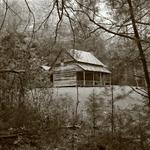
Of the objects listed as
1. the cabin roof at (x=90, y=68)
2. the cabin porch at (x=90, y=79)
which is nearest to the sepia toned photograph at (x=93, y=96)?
the cabin roof at (x=90, y=68)

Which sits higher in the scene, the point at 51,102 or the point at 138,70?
the point at 138,70

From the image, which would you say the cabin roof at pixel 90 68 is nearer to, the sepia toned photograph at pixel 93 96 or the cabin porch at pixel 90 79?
the cabin porch at pixel 90 79

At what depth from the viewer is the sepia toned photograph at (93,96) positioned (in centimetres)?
593

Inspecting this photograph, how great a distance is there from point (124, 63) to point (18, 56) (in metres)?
3.67

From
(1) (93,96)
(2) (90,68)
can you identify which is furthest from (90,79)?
(1) (93,96)

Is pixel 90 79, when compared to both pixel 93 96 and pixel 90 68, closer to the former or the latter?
pixel 90 68

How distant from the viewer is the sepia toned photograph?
593 cm

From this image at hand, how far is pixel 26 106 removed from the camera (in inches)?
292

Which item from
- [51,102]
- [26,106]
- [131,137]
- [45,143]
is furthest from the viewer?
[51,102]

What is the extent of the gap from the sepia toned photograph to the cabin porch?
2060cm

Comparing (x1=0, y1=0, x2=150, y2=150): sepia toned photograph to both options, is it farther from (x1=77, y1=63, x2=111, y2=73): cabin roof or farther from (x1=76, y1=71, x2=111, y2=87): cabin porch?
(x1=76, y1=71, x2=111, y2=87): cabin porch

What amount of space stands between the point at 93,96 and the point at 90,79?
24.1m

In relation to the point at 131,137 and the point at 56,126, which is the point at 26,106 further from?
the point at 131,137

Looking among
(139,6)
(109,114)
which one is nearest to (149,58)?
(139,6)
